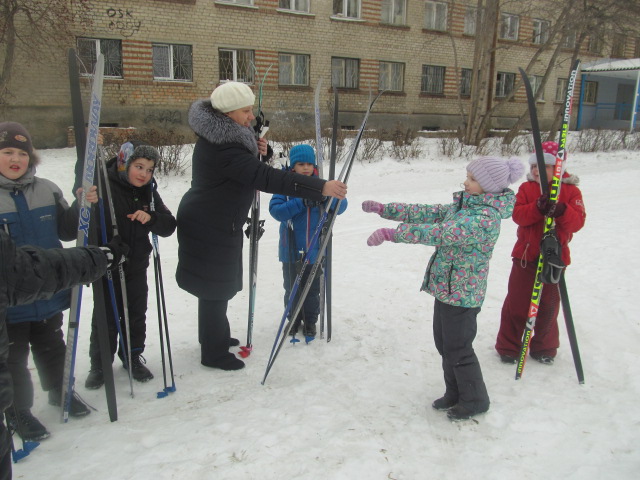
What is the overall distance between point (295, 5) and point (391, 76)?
4.88m

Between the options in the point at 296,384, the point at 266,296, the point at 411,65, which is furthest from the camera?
the point at 411,65

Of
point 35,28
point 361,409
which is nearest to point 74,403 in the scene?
point 361,409

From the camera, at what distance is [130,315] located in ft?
10.1

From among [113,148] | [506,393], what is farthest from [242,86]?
[113,148]

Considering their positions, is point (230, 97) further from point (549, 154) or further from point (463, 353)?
point (549, 154)

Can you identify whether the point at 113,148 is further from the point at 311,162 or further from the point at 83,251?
the point at 83,251

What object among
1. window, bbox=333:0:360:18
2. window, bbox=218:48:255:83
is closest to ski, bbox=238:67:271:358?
window, bbox=218:48:255:83

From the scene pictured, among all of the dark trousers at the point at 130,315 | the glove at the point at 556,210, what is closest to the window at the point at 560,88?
the glove at the point at 556,210

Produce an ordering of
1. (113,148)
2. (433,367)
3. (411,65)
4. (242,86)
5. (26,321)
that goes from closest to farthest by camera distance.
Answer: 1. (26,321)
2. (242,86)
3. (433,367)
4. (113,148)
5. (411,65)

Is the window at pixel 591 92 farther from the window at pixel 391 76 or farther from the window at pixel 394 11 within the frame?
the window at pixel 394 11

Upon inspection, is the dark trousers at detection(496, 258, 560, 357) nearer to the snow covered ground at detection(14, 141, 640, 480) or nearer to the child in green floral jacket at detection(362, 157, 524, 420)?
Answer: the snow covered ground at detection(14, 141, 640, 480)

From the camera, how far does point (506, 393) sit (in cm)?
301

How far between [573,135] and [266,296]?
54.9 feet

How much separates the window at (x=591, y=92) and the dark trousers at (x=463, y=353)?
96.2ft
